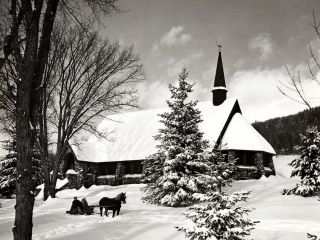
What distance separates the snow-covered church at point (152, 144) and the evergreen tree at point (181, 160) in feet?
28.6

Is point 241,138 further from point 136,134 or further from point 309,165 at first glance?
point 136,134

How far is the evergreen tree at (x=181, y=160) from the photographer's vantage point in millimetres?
19484

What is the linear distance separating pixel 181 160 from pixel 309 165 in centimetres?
727

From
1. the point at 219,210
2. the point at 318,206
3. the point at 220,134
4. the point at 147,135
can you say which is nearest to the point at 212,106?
the point at 220,134

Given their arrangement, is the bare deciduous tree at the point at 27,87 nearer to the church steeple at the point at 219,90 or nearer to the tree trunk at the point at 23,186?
the tree trunk at the point at 23,186

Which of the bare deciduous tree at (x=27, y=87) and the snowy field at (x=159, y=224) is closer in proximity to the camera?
the bare deciduous tree at (x=27, y=87)

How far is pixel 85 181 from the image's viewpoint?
35.8 metres

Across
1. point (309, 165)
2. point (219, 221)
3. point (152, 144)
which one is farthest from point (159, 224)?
point (152, 144)

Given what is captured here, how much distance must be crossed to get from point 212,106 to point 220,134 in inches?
204

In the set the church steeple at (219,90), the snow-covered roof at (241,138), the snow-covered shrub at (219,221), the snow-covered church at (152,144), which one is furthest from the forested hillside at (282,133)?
the snow-covered shrub at (219,221)

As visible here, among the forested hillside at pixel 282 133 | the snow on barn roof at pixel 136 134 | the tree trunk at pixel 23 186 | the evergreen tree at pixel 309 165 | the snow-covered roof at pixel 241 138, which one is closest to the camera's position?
the tree trunk at pixel 23 186

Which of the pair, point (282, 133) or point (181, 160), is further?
point (282, 133)

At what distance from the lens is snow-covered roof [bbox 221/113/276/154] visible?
99.8 ft

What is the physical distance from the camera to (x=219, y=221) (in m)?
7.70
